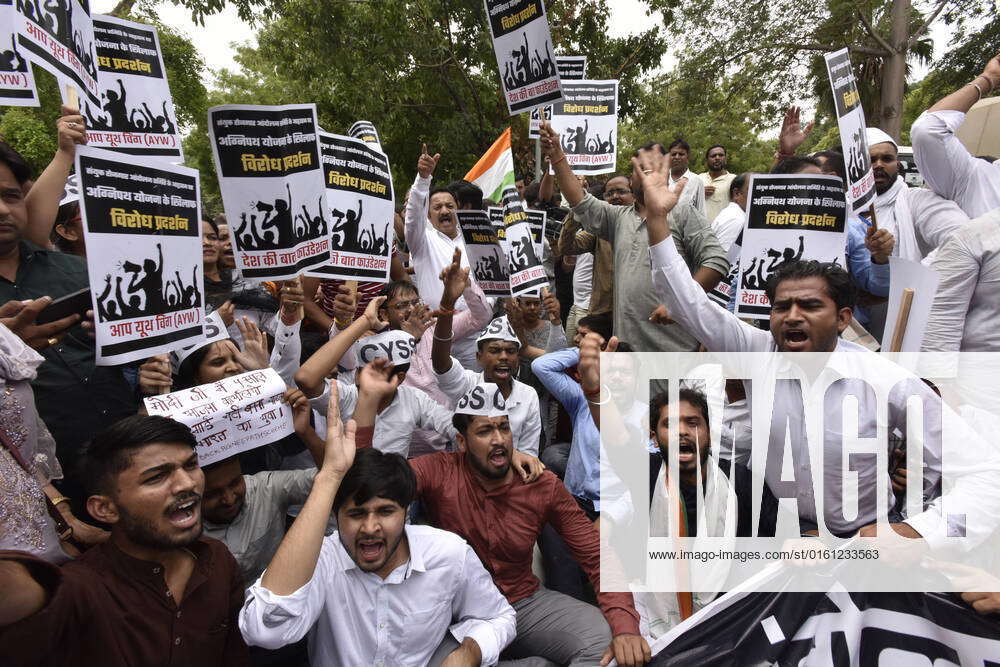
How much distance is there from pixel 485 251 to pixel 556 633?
2670mm

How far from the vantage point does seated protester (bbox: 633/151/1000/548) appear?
2.32 m

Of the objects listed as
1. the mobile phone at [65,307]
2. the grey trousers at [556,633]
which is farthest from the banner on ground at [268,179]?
the grey trousers at [556,633]

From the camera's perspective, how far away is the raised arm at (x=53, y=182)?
271 centimetres

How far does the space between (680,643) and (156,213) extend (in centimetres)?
267

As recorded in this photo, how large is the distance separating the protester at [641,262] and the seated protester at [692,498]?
3.94ft

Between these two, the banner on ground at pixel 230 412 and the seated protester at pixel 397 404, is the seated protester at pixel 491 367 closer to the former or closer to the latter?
the seated protester at pixel 397 404

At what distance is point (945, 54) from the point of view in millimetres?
15633

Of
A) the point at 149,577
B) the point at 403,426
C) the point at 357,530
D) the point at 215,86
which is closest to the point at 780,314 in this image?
the point at 357,530

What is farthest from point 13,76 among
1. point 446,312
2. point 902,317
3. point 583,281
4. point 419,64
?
point 419,64

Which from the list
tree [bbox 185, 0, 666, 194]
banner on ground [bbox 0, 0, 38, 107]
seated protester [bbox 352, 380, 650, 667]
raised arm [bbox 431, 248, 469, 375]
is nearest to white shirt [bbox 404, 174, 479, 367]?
raised arm [bbox 431, 248, 469, 375]

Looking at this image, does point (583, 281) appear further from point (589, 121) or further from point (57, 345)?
point (57, 345)

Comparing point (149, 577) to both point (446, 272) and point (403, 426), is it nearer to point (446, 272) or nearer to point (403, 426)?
point (403, 426)

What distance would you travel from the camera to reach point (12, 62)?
8.85 ft

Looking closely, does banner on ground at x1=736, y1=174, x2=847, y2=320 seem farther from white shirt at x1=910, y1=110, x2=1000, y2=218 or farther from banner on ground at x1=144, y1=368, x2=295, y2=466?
banner on ground at x1=144, y1=368, x2=295, y2=466
